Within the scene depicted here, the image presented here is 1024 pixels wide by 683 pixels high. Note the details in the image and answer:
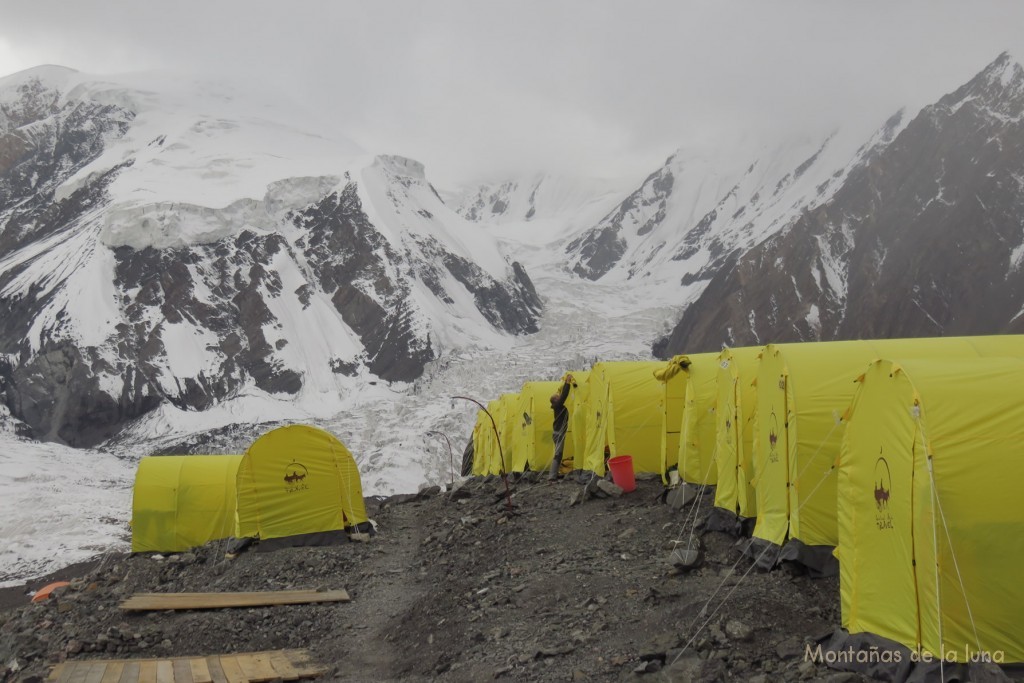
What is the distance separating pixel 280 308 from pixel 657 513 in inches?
4297

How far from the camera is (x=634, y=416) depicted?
54.2 ft

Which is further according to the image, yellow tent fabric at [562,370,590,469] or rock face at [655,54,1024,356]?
rock face at [655,54,1024,356]

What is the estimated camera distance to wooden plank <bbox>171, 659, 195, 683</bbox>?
349 inches

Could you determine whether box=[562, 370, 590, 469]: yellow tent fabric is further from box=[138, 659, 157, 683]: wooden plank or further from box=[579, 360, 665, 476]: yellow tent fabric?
box=[138, 659, 157, 683]: wooden plank

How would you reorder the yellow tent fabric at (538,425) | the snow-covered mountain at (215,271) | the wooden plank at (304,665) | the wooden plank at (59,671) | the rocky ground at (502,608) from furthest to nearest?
the snow-covered mountain at (215,271) < the yellow tent fabric at (538,425) < the wooden plank at (304,665) < the wooden plank at (59,671) < the rocky ground at (502,608)

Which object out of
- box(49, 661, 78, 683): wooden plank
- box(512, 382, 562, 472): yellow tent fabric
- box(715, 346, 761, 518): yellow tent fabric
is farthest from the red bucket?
box(49, 661, 78, 683): wooden plank

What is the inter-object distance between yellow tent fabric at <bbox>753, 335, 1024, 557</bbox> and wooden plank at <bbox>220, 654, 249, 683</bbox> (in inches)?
263

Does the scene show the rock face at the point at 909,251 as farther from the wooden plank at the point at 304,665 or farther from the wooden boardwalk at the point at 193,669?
the wooden boardwalk at the point at 193,669

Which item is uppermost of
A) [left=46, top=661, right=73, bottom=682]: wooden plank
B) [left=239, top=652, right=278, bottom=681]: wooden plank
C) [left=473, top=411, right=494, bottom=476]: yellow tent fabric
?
[left=46, top=661, right=73, bottom=682]: wooden plank

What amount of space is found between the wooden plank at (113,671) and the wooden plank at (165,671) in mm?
433

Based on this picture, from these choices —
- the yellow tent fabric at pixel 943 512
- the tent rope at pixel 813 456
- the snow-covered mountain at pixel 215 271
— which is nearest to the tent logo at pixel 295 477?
the tent rope at pixel 813 456

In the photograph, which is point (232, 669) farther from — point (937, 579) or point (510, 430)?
point (510, 430)

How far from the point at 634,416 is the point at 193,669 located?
33.1 ft

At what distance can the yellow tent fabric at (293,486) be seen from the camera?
1612 cm
